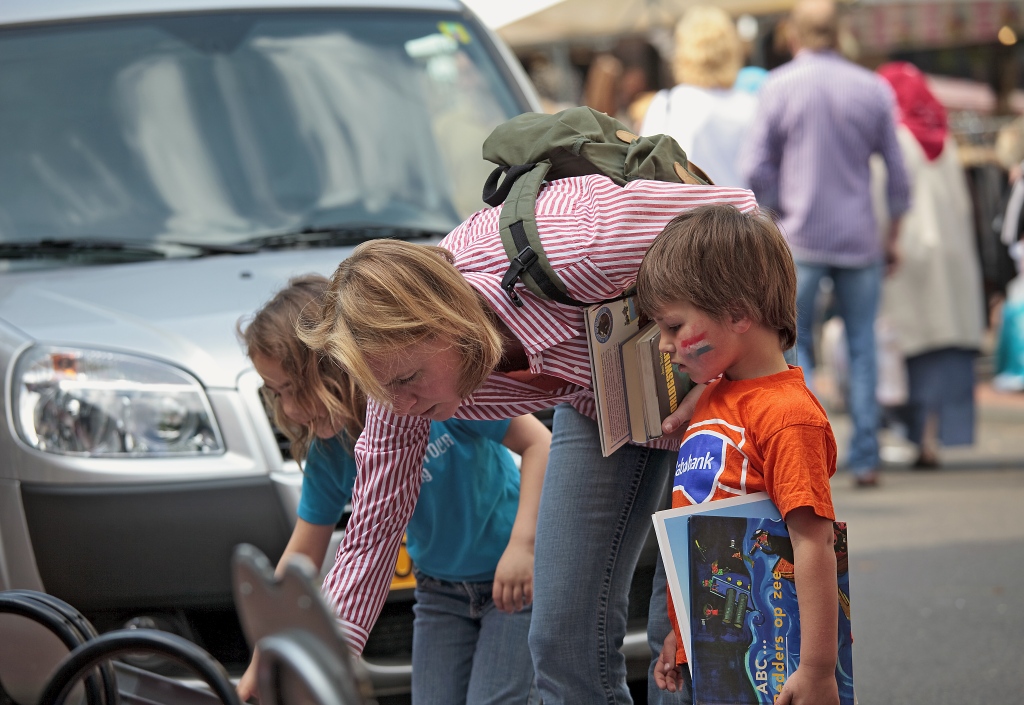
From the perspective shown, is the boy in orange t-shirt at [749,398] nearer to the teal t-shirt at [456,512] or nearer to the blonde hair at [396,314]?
the blonde hair at [396,314]

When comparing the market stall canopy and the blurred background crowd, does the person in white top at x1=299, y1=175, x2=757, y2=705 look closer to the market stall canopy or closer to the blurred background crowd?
the blurred background crowd

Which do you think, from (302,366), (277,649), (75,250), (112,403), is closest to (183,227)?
(75,250)

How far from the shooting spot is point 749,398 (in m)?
2.37

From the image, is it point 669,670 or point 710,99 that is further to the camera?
point 710,99

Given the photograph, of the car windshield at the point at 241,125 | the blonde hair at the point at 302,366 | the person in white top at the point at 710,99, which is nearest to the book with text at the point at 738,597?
the blonde hair at the point at 302,366

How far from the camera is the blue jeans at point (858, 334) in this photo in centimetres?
675

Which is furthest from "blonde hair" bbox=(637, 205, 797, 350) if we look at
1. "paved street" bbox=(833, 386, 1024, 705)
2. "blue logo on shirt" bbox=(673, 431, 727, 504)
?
"paved street" bbox=(833, 386, 1024, 705)

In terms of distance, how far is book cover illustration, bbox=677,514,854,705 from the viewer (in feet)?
7.45

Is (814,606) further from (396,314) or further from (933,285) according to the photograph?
(933,285)

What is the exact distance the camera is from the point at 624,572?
2.77 meters

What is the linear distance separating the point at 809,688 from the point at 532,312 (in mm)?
792

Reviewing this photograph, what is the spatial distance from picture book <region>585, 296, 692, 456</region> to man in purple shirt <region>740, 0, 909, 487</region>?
3973 millimetres

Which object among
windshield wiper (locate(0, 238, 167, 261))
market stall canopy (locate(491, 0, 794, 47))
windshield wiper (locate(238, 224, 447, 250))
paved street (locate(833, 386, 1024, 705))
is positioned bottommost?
paved street (locate(833, 386, 1024, 705))

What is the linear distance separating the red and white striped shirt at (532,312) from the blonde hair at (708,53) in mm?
4202
